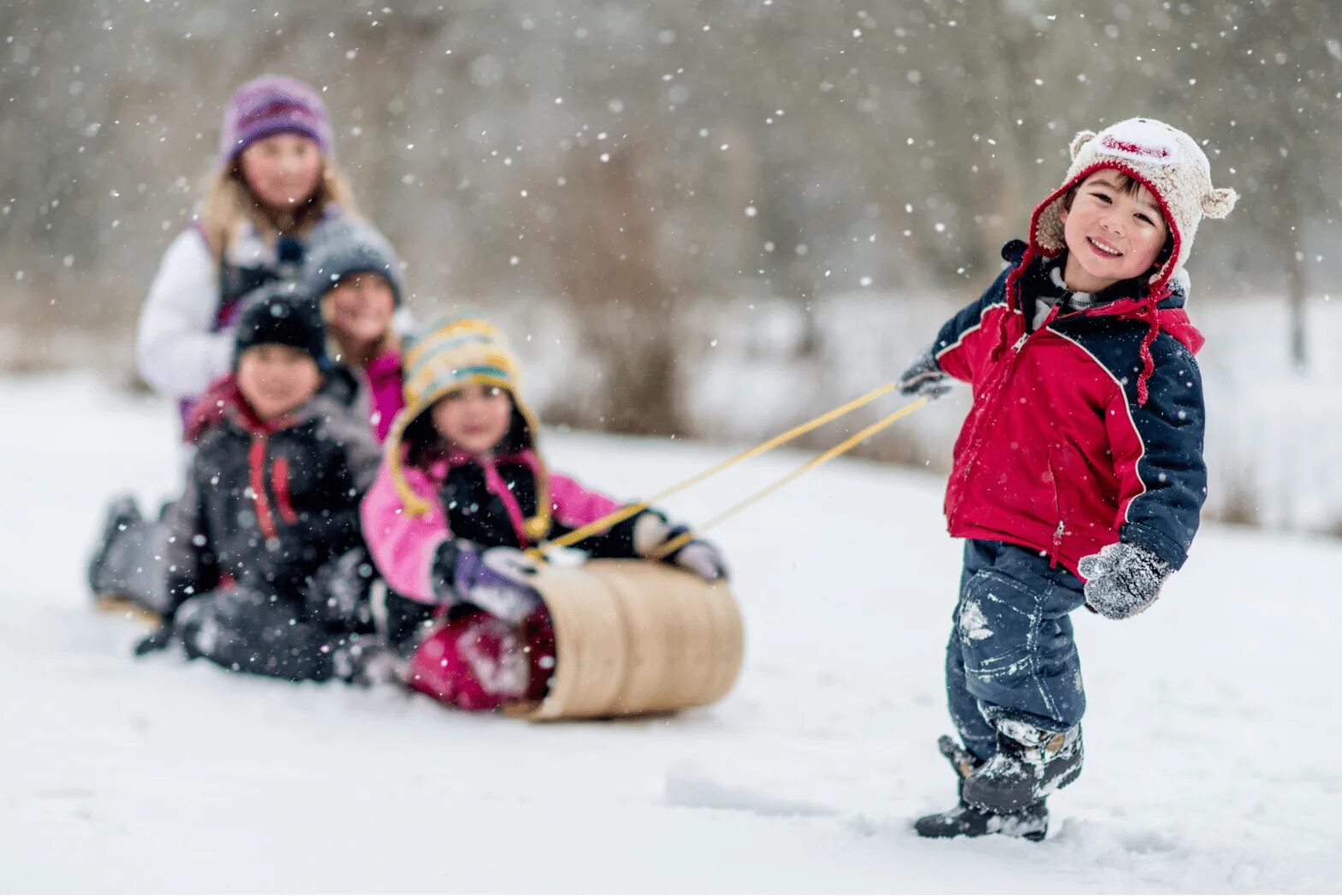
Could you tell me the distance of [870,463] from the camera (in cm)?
958

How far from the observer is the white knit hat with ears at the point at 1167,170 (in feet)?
7.94

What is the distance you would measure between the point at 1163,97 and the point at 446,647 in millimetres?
5989

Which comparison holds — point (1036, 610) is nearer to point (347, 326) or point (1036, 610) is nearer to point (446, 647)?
point (446, 647)

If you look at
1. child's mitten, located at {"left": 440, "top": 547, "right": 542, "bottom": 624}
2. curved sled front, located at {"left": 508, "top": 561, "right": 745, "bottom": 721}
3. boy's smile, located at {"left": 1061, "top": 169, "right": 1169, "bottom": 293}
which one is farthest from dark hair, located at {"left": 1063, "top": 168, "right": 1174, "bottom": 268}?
child's mitten, located at {"left": 440, "top": 547, "right": 542, "bottom": 624}

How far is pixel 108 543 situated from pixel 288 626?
4.71ft

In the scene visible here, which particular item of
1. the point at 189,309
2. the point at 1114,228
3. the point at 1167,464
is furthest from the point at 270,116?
the point at 1167,464

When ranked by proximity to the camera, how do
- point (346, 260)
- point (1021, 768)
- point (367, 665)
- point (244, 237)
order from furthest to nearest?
point (244, 237)
point (346, 260)
point (367, 665)
point (1021, 768)

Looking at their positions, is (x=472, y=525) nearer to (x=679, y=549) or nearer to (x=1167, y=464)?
(x=679, y=549)

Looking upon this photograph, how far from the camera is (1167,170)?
2.42 m

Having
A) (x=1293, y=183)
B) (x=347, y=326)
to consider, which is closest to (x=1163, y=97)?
(x=1293, y=183)

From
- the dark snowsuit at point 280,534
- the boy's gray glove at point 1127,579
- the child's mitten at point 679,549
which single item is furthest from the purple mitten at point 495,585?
the boy's gray glove at point 1127,579

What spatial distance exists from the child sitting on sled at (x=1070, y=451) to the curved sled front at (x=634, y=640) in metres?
1.21

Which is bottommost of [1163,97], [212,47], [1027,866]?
[1027,866]

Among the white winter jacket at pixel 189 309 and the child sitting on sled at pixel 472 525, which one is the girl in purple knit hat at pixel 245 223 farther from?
the child sitting on sled at pixel 472 525
